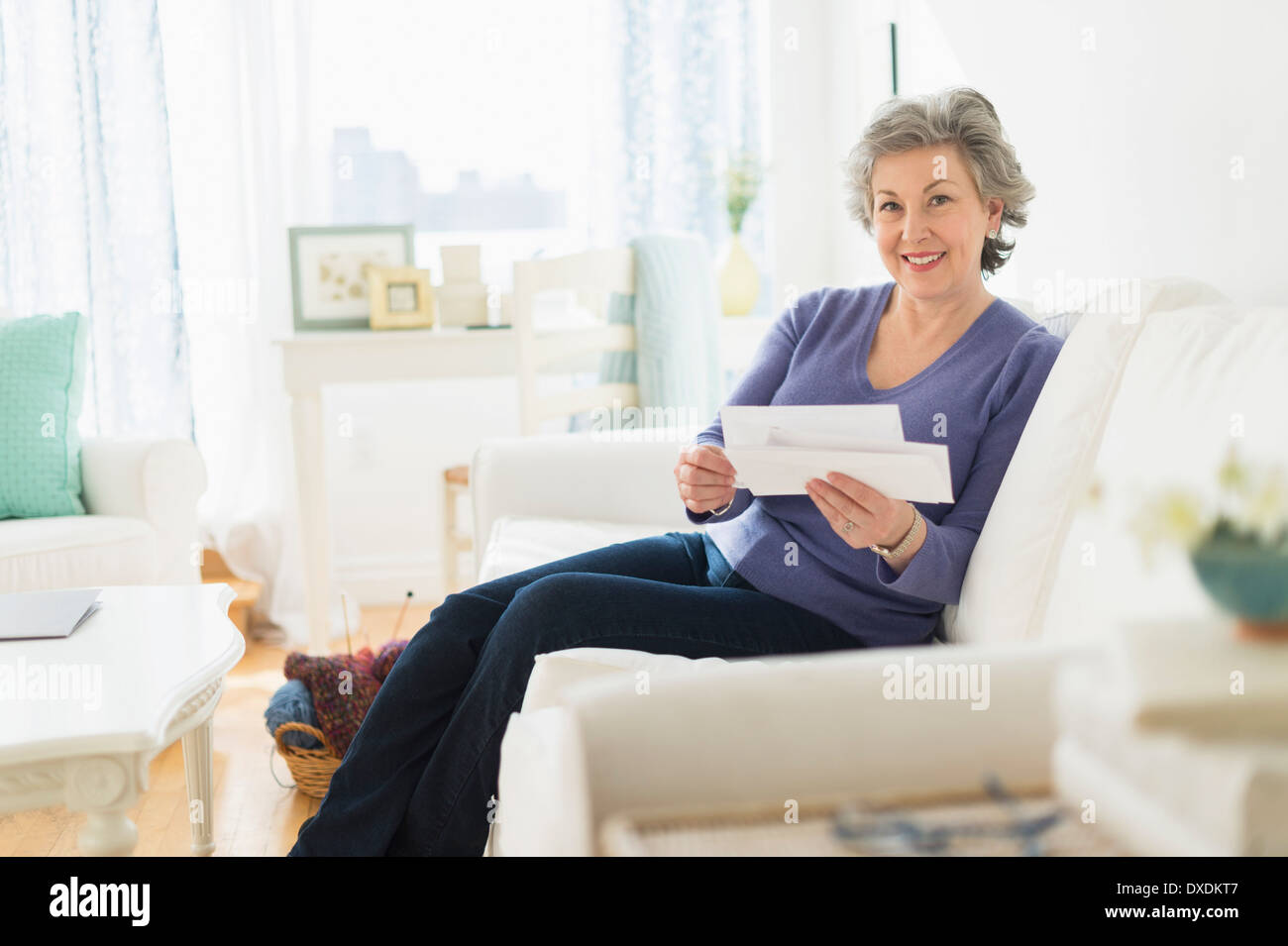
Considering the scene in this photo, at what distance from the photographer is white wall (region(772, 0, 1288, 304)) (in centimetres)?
142

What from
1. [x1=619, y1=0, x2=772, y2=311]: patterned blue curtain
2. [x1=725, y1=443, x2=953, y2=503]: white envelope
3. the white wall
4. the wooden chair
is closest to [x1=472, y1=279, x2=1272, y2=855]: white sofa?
[x1=725, y1=443, x2=953, y2=503]: white envelope

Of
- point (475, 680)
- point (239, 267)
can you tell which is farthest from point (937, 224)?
point (239, 267)

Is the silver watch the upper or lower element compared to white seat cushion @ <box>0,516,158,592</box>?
upper

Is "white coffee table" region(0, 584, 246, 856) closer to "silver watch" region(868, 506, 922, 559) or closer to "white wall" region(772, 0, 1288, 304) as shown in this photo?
"silver watch" region(868, 506, 922, 559)

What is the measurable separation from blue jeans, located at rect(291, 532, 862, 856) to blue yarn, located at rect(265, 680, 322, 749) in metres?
0.73

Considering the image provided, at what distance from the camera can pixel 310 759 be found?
2059 millimetres

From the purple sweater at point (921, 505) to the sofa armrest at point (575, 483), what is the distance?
58 centimetres

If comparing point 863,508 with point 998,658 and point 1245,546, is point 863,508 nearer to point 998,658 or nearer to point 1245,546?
point 998,658

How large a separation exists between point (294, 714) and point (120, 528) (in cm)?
64

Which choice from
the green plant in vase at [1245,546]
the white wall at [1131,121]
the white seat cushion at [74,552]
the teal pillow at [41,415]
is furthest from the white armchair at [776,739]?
the teal pillow at [41,415]

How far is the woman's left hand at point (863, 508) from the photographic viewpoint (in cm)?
122
